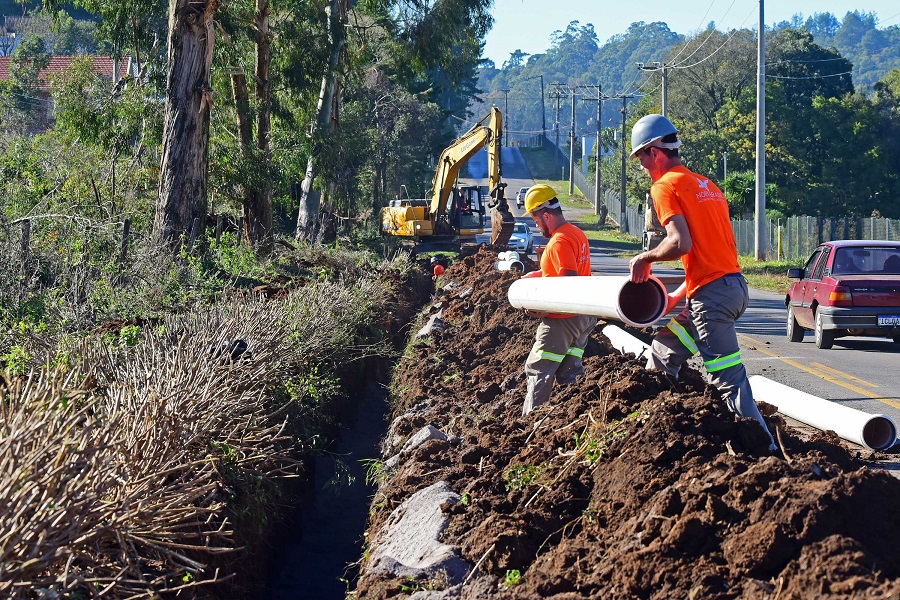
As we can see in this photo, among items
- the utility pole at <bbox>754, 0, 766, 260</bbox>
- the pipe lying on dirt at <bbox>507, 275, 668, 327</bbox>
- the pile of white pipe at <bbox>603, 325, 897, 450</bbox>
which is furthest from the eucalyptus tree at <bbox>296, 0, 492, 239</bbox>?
the pipe lying on dirt at <bbox>507, 275, 668, 327</bbox>

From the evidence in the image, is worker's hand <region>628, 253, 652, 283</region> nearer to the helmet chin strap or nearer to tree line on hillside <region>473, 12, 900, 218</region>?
the helmet chin strap

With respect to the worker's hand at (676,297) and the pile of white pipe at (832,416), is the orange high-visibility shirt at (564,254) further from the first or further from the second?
the pile of white pipe at (832,416)

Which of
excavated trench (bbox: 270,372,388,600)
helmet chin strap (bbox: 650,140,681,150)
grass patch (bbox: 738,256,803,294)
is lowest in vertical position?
excavated trench (bbox: 270,372,388,600)

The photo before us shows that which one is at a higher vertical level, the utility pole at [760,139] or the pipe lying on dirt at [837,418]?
the utility pole at [760,139]

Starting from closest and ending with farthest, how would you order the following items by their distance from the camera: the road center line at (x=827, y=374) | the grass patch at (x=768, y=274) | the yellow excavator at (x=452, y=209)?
1. the road center line at (x=827, y=374)
2. the yellow excavator at (x=452, y=209)
3. the grass patch at (x=768, y=274)

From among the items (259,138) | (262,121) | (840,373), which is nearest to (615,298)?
(840,373)

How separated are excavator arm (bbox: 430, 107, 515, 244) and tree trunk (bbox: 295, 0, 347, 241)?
149 inches

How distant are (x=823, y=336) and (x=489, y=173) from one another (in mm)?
15384

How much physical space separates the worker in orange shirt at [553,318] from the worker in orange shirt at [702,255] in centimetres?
126

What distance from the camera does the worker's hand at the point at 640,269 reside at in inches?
261

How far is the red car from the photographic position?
48.2 feet

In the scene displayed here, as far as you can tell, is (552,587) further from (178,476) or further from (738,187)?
(738,187)

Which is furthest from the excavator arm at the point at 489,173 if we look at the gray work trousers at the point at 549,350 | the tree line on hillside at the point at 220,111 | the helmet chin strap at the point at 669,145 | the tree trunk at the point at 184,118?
the helmet chin strap at the point at 669,145

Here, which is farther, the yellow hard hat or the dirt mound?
the yellow hard hat
